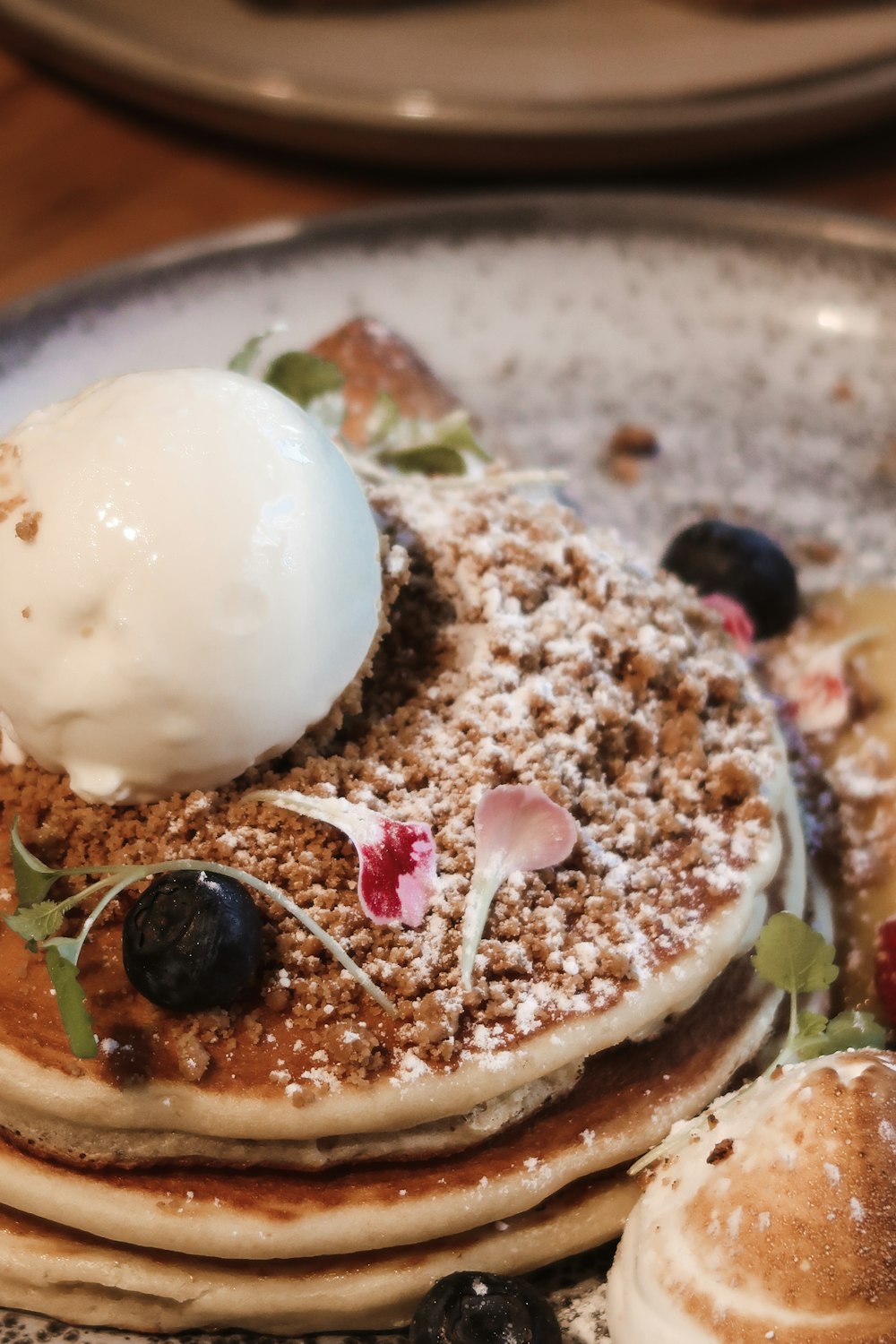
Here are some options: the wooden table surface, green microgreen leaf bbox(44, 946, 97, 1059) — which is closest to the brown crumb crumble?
green microgreen leaf bbox(44, 946, 97, 1059)

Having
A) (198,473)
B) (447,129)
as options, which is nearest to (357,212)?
(447,129)

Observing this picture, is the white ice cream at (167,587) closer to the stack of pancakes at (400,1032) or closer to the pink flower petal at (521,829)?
the stack of pancakes at (400,1032)

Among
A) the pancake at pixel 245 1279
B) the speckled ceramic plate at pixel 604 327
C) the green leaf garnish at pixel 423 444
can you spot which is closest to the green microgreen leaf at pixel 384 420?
the green leaf garnish at pixel 423 444

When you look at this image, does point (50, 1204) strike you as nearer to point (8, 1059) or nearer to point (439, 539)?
point (8, 1059)

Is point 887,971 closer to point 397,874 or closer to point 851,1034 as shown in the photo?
point 851,1034

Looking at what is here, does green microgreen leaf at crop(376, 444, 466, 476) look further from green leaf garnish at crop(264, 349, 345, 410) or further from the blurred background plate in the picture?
the blurred background plate
